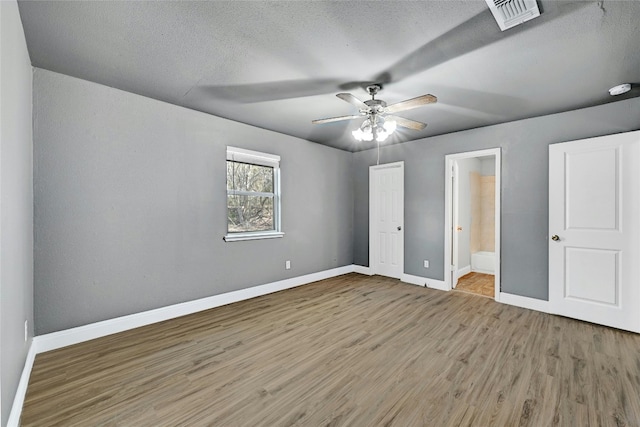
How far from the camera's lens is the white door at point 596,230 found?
116 inches

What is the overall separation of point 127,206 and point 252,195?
1.60 meters

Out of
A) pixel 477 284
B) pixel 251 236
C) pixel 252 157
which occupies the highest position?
pixel 252 157

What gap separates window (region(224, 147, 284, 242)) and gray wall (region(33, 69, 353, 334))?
141 mm

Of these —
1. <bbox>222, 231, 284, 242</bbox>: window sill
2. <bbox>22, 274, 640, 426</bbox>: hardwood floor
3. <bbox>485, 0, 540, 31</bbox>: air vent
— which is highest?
<bbox>485, 0, 540, 31</bbox>: air vent

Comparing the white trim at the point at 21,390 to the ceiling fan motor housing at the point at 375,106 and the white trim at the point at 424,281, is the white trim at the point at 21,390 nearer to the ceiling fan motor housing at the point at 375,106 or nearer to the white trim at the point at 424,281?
the ceiling fan motor housing at the point at 375,106

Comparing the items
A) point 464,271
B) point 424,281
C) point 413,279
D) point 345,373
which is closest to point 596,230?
point 424,281

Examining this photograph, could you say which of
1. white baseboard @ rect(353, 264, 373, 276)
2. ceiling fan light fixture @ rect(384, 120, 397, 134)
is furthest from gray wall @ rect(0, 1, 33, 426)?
white baseboard @ rect(353, 264, 373, 276)

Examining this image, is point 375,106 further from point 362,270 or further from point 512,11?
point 362,270

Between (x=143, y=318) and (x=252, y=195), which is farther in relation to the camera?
(x=252, y=195)

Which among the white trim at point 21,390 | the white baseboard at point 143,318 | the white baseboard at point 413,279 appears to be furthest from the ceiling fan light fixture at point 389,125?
the white trim at point 21,390

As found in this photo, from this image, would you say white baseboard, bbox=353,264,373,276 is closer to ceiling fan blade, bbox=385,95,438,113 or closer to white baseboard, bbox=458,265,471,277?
white baseboard, bbox=458,265,471,277

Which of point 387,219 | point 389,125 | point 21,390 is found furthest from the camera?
point 387,219

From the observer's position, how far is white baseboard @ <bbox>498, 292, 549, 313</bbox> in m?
3.52

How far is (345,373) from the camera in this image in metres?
2.19
